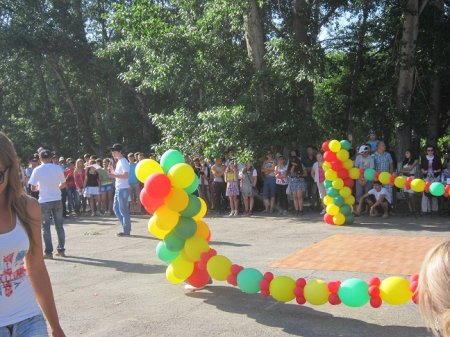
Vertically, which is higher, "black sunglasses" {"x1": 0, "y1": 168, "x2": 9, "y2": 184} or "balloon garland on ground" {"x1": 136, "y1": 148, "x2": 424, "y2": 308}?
"black sunglasses" {"x1": 0, "y1": 168, "x2": 9, "y2": 184}

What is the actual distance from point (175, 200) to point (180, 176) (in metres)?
0.29

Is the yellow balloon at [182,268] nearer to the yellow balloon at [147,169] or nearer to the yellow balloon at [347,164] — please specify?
the yellow balloon at [147,169]

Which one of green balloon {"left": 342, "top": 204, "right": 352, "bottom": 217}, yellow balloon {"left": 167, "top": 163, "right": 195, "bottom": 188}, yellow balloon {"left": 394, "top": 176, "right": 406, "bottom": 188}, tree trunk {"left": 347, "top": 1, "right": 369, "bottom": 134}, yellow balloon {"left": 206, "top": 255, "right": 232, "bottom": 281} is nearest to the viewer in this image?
yellow balloon {"left": 206, "top": 255, "right": 232, "bottom": 281}

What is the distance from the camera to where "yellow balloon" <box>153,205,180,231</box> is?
6336 mm

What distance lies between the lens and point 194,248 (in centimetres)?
639

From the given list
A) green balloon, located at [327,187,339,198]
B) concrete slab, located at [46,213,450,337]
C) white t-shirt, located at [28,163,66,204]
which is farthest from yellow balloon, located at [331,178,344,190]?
white t-shirt, located at [28,163,66,204]

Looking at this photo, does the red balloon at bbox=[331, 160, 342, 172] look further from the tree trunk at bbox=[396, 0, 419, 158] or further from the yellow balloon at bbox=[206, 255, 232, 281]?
the yellow balloon at bbox=[206, 255, 232, 281]

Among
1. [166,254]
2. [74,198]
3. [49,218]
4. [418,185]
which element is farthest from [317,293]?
[74,198]

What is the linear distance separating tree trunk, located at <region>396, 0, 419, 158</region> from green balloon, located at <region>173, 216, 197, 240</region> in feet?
34.3

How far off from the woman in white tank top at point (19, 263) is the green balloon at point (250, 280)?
10.2ft

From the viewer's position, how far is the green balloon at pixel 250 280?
19.2 ft

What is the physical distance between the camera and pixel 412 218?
500 inches

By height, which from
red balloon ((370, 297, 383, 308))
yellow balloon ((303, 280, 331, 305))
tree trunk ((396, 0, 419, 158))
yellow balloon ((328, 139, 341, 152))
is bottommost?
red balloon ((370, 297, 383, 308))

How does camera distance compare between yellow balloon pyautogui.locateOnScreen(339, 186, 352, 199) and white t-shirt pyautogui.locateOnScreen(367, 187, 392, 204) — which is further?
white t-shirt pyautogui.locateOnScreen(367, 187, 392, 204)
